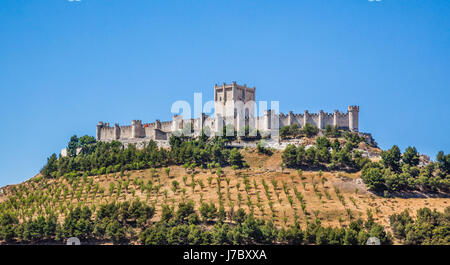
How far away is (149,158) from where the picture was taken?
87.8m

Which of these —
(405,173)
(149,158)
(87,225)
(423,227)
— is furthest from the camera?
(149,158)

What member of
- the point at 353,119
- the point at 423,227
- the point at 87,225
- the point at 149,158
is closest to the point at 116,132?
the point at 149,158

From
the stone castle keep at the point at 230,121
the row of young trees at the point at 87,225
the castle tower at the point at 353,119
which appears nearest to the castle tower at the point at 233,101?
the stone castle keep at the point at 230,121

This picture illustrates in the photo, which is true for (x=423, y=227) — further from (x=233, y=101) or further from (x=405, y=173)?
(x=233, y=101)

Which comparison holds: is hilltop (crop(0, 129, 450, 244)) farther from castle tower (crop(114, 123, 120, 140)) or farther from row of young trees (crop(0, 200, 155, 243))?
castle tower (crop(114, 123, 120, 140))

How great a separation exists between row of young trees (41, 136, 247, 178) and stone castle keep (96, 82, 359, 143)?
502cm

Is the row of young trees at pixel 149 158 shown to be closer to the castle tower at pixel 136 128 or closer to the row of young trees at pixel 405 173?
the castle tower at pixel 136 128

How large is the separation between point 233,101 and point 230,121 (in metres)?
7.98

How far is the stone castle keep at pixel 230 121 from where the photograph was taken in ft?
318

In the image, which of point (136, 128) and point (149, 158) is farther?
point (136, 128)

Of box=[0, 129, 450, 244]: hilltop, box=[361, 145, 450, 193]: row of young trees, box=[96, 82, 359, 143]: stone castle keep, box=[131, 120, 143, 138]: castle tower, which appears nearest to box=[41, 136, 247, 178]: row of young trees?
box=[0, 129, 450, 244]: hilltop

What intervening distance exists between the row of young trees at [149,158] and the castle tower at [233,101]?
11.5 metres

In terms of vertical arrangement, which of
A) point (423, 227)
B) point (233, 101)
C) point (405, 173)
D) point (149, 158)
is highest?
point (233, 101)
